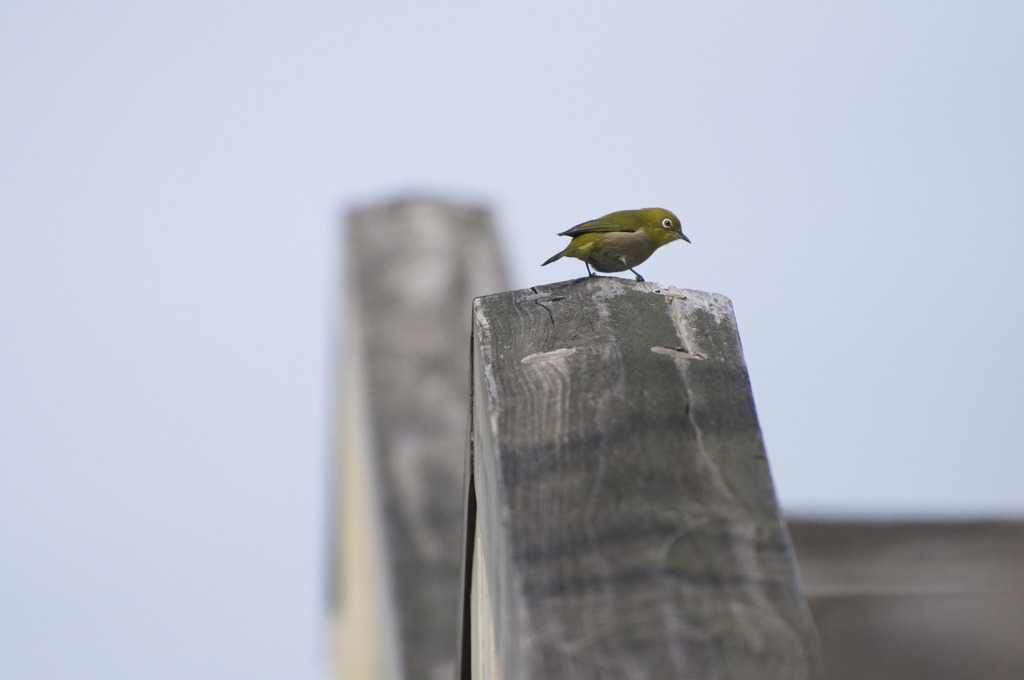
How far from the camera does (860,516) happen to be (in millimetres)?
3463

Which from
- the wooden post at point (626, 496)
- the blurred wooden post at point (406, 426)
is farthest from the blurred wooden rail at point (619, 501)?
the blurred wooden post at point (406, 426)

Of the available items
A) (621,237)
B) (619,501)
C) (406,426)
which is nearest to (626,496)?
(619,501)

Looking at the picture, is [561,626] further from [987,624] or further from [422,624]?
[422,624]

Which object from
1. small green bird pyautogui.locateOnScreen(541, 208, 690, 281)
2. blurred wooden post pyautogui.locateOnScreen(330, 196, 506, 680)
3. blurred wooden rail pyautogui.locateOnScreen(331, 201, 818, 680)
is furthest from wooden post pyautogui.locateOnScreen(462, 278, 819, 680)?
blurred wooden post pyautogui.locateOnScreen(330, 196, 506, 680)

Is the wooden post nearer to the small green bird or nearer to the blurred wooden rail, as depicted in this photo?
the blurred wooden rail

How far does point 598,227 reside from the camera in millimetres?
3602

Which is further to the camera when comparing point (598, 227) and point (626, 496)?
point (598, 227)

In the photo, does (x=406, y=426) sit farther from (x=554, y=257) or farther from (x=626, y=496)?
(x=626, y=496)

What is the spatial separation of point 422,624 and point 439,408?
5.13 ft

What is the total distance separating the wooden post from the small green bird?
1.49 meters

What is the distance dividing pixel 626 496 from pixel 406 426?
4.72 meters

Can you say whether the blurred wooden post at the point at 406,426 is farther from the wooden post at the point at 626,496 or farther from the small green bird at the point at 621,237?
the wooden post at the point at 626,496

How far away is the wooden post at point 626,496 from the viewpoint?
1.41m

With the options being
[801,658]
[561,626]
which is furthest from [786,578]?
[561,626]
